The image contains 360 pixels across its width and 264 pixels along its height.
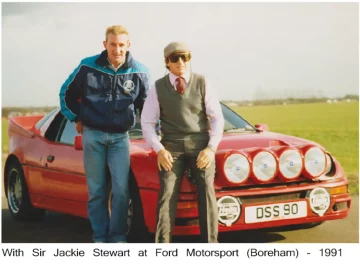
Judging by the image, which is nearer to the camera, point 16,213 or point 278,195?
point 278,195

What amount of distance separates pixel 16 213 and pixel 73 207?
4.07 ft

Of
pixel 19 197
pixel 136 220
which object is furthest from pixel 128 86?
pixel 19 197

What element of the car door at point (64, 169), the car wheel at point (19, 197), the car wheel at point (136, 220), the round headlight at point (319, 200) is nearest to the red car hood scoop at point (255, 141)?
the round headlight at point (319, 200)

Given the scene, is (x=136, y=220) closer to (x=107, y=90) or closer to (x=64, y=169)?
(x=107, y=90)

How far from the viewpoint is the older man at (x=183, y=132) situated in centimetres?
449

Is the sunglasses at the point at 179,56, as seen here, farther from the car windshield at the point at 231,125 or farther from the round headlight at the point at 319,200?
the round headlight at the point at 319,200

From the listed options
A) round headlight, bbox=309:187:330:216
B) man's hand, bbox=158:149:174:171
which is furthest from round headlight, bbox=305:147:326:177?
man's hand, bbox=158:149:174:171

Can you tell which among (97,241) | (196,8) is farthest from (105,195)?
(196,8)

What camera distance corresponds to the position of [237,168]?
468 cm

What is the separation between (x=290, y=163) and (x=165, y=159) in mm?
954

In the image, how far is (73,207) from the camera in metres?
5.66
